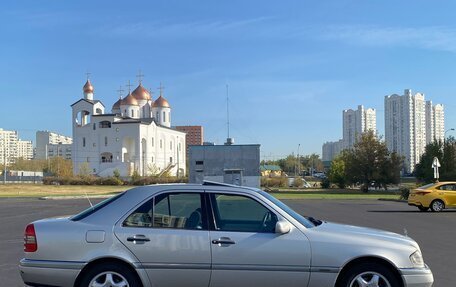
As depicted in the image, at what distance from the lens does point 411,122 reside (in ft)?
420

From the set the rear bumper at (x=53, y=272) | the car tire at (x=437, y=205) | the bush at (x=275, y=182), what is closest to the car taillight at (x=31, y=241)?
the rear bumper at (x=53, y=272)

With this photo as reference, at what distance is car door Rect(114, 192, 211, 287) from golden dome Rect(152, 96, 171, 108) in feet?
377

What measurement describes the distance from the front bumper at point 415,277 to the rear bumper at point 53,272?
3.81 meters

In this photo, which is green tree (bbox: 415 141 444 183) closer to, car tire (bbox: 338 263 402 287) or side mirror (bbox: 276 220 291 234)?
car tire (bbox: 338 263 402 287)

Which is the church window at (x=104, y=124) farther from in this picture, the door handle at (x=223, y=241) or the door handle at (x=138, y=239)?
the door handle at (x=223, y=241)

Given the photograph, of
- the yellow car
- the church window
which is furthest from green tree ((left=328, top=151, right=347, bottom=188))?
the yellow car

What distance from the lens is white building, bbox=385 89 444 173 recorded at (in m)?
125

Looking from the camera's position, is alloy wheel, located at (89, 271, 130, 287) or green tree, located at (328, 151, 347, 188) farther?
green tree, located at (328, 151, 347, 188)

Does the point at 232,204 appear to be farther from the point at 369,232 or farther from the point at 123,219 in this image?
the point at 369,232

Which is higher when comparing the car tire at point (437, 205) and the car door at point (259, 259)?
the car door at point (259, 259)

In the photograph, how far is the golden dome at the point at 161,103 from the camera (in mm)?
119875

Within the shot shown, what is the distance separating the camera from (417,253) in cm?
625

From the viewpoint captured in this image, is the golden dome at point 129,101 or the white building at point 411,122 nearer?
the golden dome at point 129,101

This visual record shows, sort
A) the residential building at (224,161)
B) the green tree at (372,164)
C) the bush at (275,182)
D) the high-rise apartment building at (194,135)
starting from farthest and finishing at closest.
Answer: the high-rise apartment building at (194,135), the bush at (275,182), the green tree at (372,164), the residential building at (224,161)
